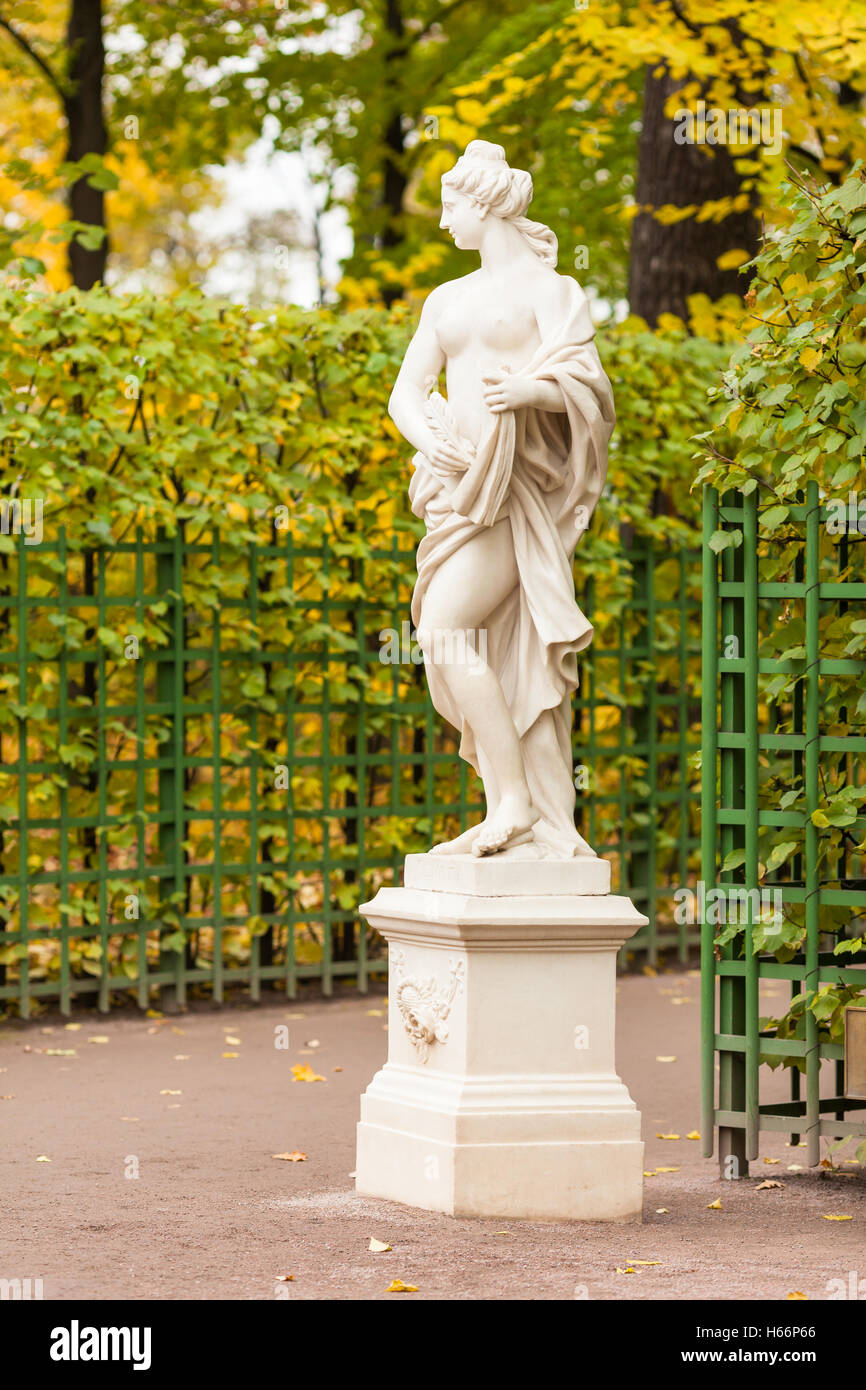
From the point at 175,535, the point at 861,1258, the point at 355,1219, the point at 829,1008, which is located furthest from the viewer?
the point at 175,535

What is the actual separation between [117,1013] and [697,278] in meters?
6.01

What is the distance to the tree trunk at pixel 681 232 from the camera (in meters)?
11.7

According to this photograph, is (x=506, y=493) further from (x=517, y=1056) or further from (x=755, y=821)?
(x=517, y=1056)

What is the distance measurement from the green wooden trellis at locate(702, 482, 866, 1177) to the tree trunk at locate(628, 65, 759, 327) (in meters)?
5.82

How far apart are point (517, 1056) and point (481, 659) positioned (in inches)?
49.0

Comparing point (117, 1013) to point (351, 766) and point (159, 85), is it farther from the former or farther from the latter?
point (159, 85)

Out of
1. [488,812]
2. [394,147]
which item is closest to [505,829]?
[488,812]

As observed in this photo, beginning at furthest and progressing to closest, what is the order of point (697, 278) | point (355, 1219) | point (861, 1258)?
1. point (697, 278)
2. point (355, 1219)
3. point (861, 1258)

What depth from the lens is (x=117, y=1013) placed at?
909cm

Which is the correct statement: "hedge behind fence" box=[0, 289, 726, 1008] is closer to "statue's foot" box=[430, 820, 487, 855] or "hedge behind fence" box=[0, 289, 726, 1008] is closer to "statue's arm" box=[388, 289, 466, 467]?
"statue's arm" box=[388, 289, 466, 467]

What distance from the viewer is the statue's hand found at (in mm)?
5617

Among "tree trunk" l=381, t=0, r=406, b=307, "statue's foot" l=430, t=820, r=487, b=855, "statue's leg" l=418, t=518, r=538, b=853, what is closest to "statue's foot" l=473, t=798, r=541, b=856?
"statue's leg" l=418, t=518, r=538, b=853

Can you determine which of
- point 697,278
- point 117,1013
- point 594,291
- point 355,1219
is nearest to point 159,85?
point 594,291

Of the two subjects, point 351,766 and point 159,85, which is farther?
point 159,85
